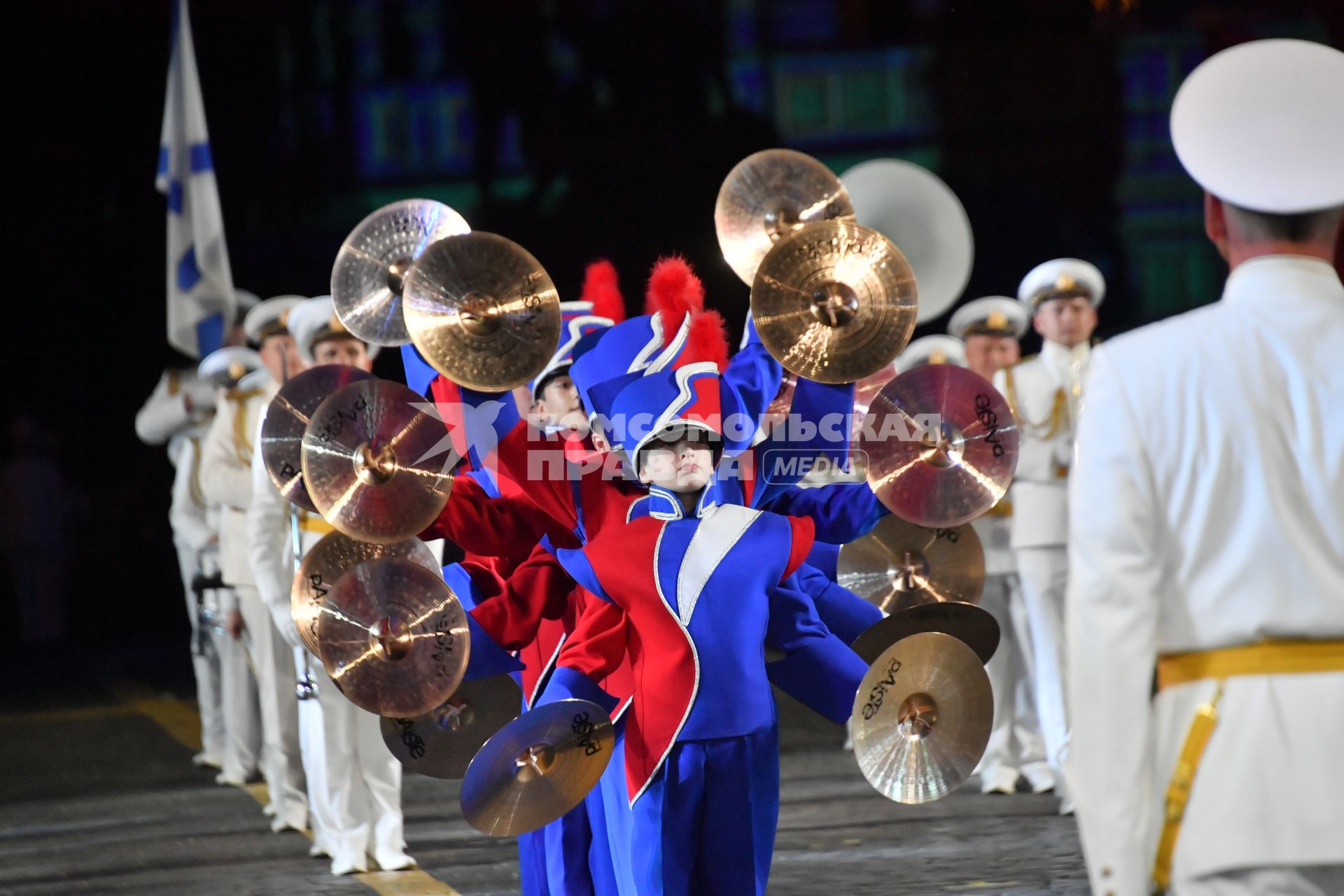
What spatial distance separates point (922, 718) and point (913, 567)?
81cm

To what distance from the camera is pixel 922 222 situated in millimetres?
6137

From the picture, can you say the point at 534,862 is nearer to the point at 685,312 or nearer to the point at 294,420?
the point at 294,420

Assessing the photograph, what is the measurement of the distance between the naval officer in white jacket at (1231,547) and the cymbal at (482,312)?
94.0 inches

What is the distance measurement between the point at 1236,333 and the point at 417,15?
13332 millimetres

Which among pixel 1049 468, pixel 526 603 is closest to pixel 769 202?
pixel 526 603

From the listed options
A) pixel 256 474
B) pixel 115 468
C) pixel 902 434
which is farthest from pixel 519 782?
pixel 115 468

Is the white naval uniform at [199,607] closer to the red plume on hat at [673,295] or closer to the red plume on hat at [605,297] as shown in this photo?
the red plume on hat at [605,297]

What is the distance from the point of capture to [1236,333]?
2795 mm

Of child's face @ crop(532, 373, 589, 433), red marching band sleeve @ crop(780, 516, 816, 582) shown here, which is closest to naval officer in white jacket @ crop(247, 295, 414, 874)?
child's face @ crop(532, 373, 589, 433)

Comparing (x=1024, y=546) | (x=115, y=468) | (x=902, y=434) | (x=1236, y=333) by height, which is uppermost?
(x=1236, y=333)

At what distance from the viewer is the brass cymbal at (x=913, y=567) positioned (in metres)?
5.47

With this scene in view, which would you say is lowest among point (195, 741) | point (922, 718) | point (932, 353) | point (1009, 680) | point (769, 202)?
point (195, 741)

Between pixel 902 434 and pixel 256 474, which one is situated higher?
pixel 902 434

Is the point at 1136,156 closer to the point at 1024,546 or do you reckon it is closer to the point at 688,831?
the point at 1024,546
